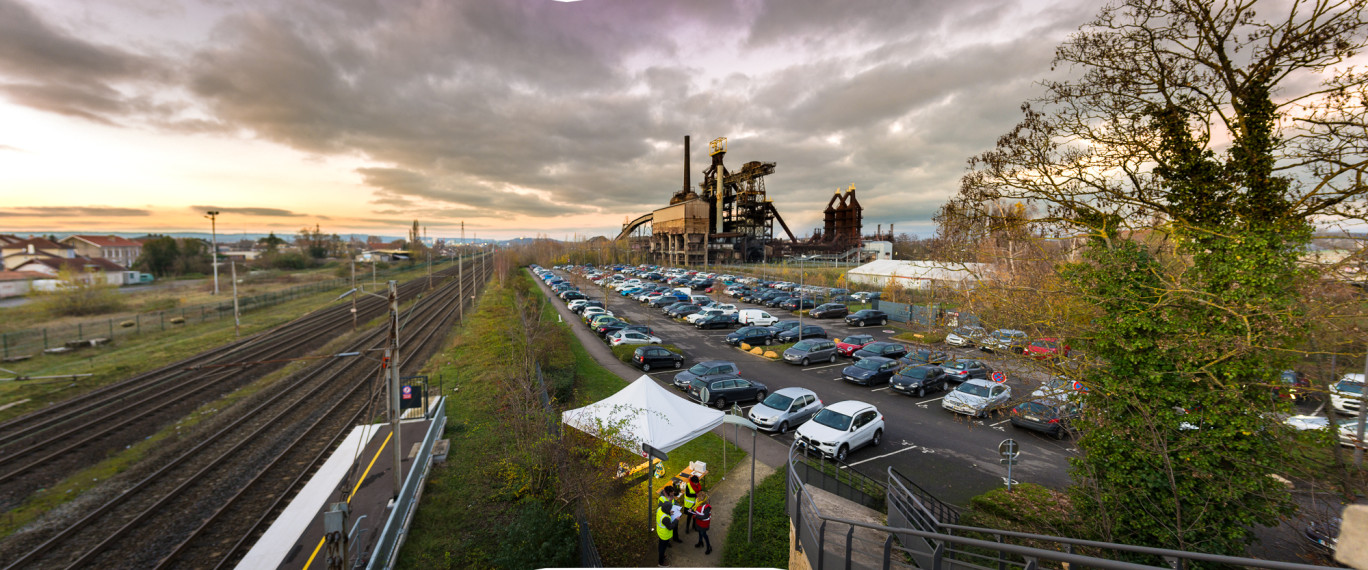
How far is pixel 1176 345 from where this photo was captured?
23.4 feet

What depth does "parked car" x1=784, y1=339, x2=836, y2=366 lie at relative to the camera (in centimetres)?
2512

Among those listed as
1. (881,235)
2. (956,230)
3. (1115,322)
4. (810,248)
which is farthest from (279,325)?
(881,235)

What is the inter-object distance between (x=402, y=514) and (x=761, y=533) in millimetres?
7986

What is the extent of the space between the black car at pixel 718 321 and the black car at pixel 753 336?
548 cm

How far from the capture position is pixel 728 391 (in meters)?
18.6

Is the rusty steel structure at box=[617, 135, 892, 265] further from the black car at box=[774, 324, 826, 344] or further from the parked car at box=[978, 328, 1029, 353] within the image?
the parked car at box=[978, 328, 1029, 353]

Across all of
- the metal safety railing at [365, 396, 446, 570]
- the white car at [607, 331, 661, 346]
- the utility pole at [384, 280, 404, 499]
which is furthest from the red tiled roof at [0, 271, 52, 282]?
the utility pole at [384, 280, 404, 499]

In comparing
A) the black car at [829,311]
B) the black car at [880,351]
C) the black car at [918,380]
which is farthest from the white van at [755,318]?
the black car at [918,380]

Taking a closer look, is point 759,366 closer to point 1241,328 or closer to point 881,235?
point 1241,328

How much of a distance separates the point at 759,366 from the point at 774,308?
2088 cm

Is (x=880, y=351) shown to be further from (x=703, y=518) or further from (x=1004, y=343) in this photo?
(x=703, y=518)

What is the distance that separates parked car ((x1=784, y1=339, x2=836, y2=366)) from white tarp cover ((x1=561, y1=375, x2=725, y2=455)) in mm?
12516


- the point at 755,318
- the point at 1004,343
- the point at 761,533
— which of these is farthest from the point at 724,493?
the point at 755,318

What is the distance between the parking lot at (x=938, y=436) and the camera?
12.7 meters
